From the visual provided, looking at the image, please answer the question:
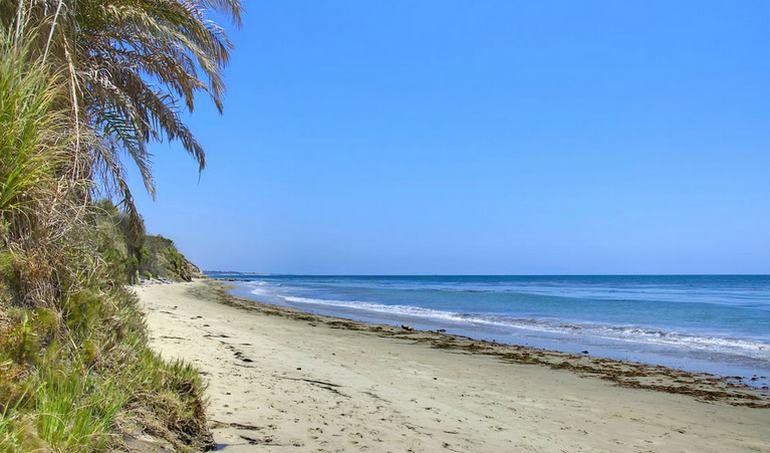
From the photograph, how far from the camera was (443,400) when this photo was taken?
24.8 ft

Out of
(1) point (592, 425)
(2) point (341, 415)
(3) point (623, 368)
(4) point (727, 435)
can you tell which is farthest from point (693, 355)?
(2) point (341, 415)

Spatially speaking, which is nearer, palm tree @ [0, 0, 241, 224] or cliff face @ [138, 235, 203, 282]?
palm tree @ [0, 0, 241, 224]

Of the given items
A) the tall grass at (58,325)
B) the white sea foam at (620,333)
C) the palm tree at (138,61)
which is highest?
the palm tree at (138,61)

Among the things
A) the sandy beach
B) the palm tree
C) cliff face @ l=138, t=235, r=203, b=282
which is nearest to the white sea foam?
the sandy beach

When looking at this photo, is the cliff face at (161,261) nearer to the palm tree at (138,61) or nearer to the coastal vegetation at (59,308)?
the palm tree at (138,61)

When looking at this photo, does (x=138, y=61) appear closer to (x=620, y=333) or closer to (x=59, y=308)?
(x=59, y=308)

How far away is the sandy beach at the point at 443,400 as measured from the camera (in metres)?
5.49

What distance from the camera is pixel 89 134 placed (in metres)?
5.10

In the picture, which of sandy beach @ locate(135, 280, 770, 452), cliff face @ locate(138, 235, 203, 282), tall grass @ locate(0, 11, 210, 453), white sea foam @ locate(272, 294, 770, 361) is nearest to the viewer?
tall grass @ locate(0, 11, 210, 453)

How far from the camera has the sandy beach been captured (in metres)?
5.49

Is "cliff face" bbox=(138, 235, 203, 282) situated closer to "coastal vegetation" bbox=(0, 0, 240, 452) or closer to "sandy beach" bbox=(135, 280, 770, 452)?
"sandy beach" bbox=(135, 280, 770, 452)

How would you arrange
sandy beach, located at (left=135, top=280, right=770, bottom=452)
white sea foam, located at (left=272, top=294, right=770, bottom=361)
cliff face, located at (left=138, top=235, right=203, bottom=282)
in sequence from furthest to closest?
cliff face, located at (left=138, top=235, right=203, bottom=282), white sea foam, located at (left=272, top=294, right=770, bottom=361), sandy beach, located at (left=135, top=280, right=770, bottom=452)

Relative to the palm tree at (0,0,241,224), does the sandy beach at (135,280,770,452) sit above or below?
A: below

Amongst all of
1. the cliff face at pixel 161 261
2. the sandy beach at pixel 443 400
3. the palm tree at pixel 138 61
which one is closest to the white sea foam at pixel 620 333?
the sandy beach at pixel 443 400
